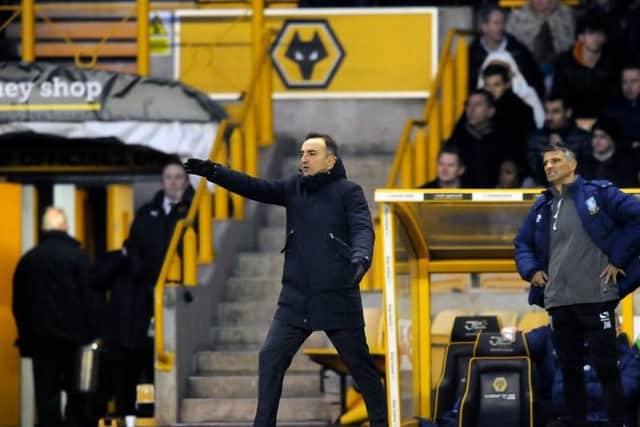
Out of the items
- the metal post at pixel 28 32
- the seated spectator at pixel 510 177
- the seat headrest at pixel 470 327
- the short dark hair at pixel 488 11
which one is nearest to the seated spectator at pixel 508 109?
the seated spectator at pixel 510 177

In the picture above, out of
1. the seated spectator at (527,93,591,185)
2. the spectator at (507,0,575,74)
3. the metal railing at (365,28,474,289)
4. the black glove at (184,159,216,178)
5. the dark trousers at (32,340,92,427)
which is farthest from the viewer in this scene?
the spectator at (507,0,575,74)

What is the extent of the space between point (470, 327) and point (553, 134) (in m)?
3.59

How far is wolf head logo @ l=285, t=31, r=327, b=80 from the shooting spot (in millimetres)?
21219

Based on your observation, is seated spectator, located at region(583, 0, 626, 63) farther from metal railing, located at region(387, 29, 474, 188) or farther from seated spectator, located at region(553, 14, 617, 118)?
metal railing, located at region(387, 29, 474, 188)

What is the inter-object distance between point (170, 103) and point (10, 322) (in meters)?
2.45

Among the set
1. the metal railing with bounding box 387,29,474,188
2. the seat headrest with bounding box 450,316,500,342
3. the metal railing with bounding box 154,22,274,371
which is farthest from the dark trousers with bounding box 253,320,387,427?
the metal railing with bounding box 387,29,474,188

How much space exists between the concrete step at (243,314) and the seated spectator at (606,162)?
303cm

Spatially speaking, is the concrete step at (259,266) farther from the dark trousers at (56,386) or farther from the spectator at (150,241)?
the dark trousers at (56,386)

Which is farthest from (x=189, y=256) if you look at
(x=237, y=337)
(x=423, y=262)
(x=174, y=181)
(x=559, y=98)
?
(x=559, y=98)

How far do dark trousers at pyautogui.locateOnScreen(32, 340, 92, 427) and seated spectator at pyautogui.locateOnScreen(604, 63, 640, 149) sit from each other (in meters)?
5.12

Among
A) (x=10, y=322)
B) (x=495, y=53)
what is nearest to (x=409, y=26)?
(x=495, y=53)

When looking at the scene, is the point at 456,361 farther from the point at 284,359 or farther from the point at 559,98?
the point at 559,98

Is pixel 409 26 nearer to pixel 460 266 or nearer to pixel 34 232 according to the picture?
pixel 34 232

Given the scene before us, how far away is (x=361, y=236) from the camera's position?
12.6m
